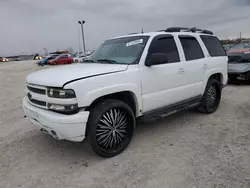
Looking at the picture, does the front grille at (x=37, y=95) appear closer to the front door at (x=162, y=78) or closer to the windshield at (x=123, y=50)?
the windshield at (x=123, y=50)

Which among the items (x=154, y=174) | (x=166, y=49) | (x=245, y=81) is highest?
(x=166, y=49)

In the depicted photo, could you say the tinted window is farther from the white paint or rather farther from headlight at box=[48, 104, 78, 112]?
headlight at box=[48, 104, 78, 112]

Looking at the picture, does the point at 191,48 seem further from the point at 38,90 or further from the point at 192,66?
the point at 38,90

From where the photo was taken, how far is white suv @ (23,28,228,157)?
296 cm

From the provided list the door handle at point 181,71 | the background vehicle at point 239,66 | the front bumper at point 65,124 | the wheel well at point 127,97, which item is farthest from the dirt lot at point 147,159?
the background vehicle at point 239,66

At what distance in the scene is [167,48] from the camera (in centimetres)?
417

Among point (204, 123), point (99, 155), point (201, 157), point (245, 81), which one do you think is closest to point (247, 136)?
point (204, 123)

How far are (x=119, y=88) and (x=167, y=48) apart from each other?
4.90ft

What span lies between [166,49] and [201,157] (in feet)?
6.76

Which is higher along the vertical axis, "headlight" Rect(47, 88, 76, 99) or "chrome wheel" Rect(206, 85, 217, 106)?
"headlight" Rect(47, 88, 76, 99)

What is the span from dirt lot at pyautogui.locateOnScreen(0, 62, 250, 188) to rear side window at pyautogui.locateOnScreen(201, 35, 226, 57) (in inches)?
65.0

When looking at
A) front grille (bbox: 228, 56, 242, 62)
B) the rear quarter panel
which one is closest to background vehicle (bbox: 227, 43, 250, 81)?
front grille (bbox: 228, 56, 242, 62)

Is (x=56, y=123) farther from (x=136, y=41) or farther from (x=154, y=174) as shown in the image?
(x=136, y=41)

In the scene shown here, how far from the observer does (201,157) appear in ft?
10.7
